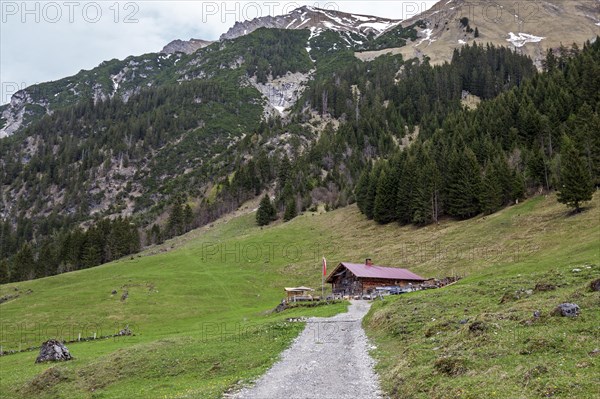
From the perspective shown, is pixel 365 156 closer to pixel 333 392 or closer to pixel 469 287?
pixel 469 287

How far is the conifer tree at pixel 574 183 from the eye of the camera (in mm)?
72188

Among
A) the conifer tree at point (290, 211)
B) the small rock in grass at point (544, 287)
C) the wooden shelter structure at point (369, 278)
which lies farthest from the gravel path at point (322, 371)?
the conifer tree at point (290, 211)

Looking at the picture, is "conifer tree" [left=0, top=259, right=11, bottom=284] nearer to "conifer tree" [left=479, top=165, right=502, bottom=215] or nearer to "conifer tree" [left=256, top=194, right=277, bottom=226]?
"conifer tree" [left=256, top=194, right=277, bottom=226]

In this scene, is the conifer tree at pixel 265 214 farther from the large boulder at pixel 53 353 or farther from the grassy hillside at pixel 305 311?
the large boulder at pixel 53 353

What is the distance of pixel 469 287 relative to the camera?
40.8 m

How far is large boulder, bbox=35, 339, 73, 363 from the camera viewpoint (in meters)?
38.8

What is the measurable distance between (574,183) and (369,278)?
1464 inches

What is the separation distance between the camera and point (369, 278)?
7069 cm

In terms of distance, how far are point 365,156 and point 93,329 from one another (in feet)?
450

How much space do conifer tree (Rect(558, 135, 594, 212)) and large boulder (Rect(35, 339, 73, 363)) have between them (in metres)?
74.2

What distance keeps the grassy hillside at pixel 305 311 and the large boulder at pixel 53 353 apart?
121cm

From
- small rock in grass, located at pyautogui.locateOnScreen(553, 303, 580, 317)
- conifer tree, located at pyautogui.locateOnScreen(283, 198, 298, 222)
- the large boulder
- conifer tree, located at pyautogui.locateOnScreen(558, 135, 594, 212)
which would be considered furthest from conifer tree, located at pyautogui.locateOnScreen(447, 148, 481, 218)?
the large boulder

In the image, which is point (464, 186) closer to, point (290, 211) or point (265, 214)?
point (290, 211)

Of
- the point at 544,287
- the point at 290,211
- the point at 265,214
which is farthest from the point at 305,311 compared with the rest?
the point at 265,214
